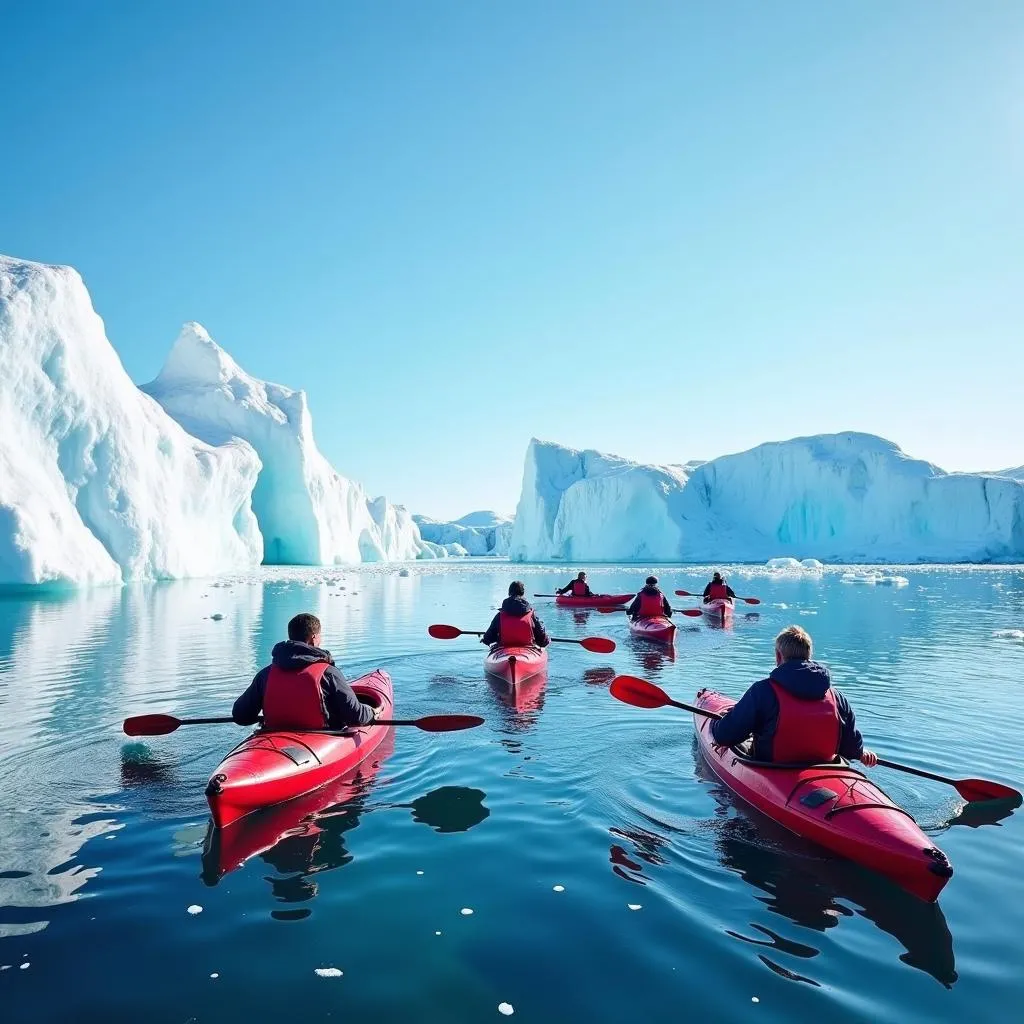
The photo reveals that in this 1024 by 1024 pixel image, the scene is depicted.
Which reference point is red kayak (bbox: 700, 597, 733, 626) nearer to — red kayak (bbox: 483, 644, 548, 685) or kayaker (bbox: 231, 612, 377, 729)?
red kayak (bbox: 483, 644, 548, 685)

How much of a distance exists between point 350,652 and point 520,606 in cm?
357

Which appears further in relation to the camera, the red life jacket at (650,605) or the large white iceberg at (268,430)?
the large white iceberg at (268,430)

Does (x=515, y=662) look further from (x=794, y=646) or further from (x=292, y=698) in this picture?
(x=794, y=646)

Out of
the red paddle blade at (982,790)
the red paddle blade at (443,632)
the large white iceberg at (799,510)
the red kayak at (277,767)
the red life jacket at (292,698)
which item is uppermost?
the large white iceberg at (799,510)

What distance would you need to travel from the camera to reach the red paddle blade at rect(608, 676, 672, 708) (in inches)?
240

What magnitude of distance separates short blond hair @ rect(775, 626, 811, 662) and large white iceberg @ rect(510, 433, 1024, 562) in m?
47.7

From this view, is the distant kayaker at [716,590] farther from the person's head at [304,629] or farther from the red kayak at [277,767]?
the person's head at [304,629]

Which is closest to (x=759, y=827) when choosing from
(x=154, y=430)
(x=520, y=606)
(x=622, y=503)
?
(x=520, y=606)

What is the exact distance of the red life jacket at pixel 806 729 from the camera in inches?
177

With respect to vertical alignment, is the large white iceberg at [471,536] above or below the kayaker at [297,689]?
above

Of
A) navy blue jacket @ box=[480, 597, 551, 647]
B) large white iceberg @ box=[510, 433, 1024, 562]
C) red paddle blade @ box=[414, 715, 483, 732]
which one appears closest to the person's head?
red paddle blade @ box=[414, 715, 483, 732]

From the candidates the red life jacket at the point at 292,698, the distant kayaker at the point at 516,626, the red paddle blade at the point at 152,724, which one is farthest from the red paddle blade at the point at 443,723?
the distant kayaker at the point at 516,626

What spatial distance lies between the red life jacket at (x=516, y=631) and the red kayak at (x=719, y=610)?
7761 millimetres

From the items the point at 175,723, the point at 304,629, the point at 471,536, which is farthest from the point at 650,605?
the point at 471,536
